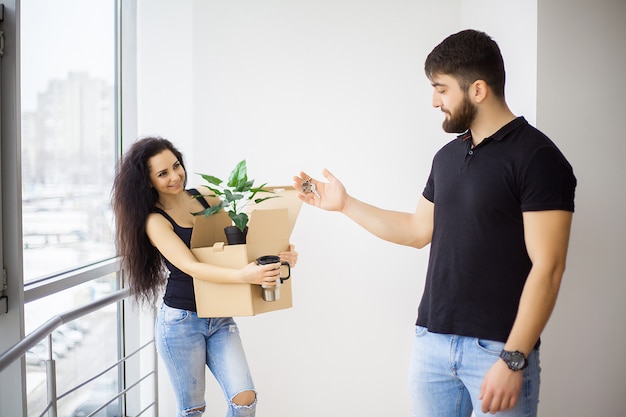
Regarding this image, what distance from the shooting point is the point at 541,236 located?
1266 mm

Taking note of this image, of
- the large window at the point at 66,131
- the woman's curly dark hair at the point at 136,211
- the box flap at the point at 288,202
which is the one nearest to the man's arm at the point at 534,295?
the box flap at the point at 288,202

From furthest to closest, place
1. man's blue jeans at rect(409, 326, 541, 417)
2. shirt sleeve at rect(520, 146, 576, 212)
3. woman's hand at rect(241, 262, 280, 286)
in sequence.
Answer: woman's hand at rect(241, 262, 280, 286)
man's blue jeans at rect(409, 326, 541, 417)
shirt sleeve at rect(520, 146, 576, 212)

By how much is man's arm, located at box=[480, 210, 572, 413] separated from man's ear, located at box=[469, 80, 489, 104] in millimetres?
343

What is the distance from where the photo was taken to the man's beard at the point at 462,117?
1.43 meters

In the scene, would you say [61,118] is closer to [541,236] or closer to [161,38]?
[161,38]

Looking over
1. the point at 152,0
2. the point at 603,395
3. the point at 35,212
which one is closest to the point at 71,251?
the point at 35,212

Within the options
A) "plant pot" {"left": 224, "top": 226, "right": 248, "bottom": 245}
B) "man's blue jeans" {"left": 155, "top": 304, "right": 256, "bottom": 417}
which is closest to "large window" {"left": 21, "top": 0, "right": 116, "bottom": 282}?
"man's blue jeans" {"left": 155, "top": 304, "right": 256, "bottom": 417}

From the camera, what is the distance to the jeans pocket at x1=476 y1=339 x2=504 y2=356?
137cm

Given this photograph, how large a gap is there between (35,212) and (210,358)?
86 centimetres

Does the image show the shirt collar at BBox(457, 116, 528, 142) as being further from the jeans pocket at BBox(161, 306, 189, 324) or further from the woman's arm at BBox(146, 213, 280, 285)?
the jeans pocket at BBox(161, 306, 189, 324)

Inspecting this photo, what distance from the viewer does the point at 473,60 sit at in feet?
4.59

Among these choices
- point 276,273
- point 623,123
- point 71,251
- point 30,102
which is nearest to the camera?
point 276,273

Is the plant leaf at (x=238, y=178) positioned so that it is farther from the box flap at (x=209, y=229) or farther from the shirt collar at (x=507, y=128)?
the shirt collar at (x=507, y=128)

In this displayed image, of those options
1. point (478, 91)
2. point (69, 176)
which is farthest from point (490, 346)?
point (69, 176)
